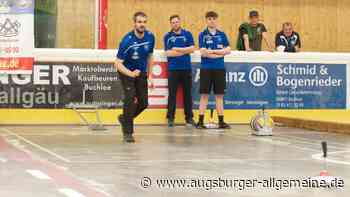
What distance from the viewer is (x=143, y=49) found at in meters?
12.6

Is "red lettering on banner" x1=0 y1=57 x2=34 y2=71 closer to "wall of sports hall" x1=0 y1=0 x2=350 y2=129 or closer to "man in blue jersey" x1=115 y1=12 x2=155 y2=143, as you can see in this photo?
"wall of sports hall" x1=0 y1=0 x2=350 y2=129

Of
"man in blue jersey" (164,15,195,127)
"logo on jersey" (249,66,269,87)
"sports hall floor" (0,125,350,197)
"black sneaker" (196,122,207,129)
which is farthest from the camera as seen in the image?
"logo on jersey" (249,66,269,87)

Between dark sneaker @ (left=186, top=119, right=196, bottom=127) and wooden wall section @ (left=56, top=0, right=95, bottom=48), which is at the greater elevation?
wooden wall section @ (left=56, top=0, right=95, bottom=48)

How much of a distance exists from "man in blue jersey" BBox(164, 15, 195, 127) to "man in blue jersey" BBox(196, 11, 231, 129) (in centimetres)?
38

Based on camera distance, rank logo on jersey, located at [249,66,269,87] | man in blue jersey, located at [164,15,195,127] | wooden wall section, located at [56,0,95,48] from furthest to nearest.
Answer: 1. logo on jersey, located at [249,66,269,87]
2. wooden wall section, located at [56,0,95,48]
3. man in blue jersey, located at [164,15,195,127]

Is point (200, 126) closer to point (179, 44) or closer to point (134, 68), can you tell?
point (179, 44)

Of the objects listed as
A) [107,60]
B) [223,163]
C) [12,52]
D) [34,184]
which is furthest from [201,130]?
[34,184]

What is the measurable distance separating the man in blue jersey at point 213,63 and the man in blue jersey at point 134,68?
370 cm

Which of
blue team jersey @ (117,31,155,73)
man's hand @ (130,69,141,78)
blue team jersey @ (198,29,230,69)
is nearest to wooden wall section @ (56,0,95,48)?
blue team jersey @ (198,29,230,69)

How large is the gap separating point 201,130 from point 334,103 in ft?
13.6

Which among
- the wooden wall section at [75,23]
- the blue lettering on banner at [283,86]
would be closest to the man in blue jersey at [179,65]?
the blue lettering on banner at [283,86]

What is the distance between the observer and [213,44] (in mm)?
16359

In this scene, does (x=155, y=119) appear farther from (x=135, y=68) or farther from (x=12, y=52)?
(x=135, y=68)

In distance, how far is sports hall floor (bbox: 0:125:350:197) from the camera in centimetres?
766
